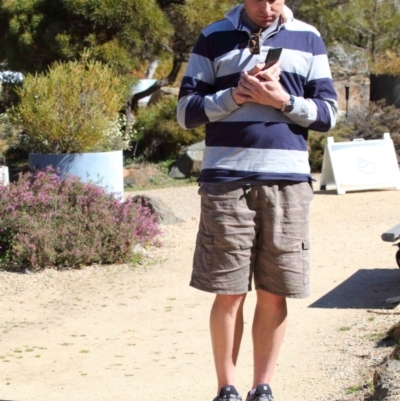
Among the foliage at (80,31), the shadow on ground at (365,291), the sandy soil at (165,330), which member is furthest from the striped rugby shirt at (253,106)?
the foliage at (80,31)

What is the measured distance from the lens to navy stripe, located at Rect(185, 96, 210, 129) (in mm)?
3564

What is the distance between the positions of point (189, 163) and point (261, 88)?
1055 cm

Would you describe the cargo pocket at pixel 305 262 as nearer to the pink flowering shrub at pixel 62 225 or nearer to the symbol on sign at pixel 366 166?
the pink flowering shrub at pixel 62 225

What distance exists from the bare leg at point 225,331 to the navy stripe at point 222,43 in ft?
3.31

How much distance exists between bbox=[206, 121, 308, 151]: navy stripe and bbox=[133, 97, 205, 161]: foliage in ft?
38.1

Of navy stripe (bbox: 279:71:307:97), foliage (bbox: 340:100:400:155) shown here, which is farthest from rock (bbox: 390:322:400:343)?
foliage (bbox: 340:100:400:155)

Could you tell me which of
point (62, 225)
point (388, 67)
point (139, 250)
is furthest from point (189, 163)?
point (62, 225)

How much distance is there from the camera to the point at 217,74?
362cm

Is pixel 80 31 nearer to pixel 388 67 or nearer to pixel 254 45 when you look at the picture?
pixel 388 67

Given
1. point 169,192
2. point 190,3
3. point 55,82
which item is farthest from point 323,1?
point 55,82

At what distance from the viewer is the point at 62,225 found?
7.44m

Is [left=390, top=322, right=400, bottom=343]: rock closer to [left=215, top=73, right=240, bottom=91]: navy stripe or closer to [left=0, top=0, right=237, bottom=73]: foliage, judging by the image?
[left=215, top=73, right=240, bottom=91]: navy stripe

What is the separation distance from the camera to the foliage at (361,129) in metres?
13.4

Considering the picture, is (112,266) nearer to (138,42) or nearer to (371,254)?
(371,254)
